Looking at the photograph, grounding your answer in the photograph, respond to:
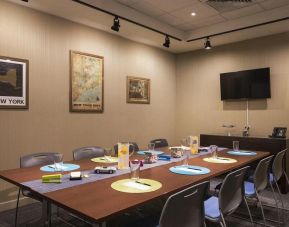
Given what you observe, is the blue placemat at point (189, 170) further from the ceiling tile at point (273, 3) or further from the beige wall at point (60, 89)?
the ceiling tile at point (273, 3)

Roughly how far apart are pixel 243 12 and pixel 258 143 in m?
2.15

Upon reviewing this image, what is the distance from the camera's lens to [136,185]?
5.76 feet

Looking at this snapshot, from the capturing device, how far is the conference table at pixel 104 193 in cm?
134

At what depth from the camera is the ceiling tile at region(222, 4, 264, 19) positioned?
386 cm

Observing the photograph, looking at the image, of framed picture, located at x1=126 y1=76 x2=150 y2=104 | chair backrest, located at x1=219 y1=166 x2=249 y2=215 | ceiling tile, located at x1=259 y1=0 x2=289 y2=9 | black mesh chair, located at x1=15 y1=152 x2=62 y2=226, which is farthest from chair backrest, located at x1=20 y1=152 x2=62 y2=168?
ceiling tile, located at x1=259 y1=0 x2=289 y2=9

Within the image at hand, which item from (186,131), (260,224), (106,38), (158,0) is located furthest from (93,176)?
(186,131)

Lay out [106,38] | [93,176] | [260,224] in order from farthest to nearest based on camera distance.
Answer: [106,38], [260,224], [93,176]

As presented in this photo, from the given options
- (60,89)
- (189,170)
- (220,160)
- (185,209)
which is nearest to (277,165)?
(220,160)

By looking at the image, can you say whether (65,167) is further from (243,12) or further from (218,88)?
(218,88)

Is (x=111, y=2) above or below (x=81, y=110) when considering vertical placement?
above

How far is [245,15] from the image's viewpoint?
13.5ft

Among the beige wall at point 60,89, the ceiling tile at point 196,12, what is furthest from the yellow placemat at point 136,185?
the ceiling tile at point 196,12

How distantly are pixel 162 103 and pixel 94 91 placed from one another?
1.88 m

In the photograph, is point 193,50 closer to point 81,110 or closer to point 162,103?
point 162,103
